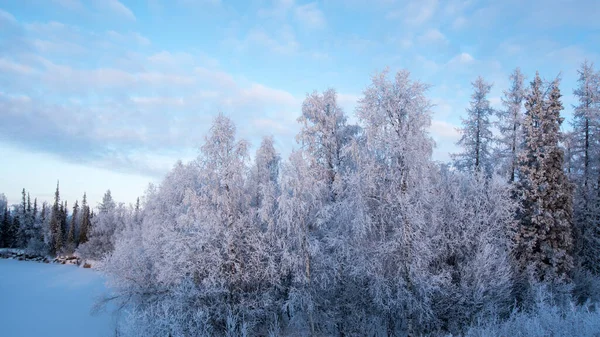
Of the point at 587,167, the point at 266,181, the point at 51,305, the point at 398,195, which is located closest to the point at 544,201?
the point at 398,195

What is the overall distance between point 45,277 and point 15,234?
4326 cm

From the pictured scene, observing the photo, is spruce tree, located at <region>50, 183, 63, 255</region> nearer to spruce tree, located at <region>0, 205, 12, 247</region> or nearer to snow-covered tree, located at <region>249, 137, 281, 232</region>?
spruce tree, located at <region>0, 205, 12, 247</region>

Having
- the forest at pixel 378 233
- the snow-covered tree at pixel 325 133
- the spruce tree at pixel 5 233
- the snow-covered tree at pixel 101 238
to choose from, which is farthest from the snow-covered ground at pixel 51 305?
the spruce tree at pixel 5 233

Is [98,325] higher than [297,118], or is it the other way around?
[297,118]

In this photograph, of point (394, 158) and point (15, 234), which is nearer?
point (394, 158)

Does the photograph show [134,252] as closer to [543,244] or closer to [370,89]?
[370,89]

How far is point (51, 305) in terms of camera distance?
32.6 m

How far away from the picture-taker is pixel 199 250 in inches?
820

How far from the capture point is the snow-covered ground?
25625 millimetres

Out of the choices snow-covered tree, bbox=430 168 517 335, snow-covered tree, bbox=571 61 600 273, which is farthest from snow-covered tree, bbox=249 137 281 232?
snow-covered tree, bbox=571 61 600 273

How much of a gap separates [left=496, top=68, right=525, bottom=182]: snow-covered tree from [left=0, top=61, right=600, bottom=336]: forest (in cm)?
9

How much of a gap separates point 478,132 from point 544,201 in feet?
22.2

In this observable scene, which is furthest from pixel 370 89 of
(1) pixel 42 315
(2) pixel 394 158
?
(1) pixel 42 315

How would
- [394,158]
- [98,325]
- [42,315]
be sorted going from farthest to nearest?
[42,315] < [98,325] < [394,158]
